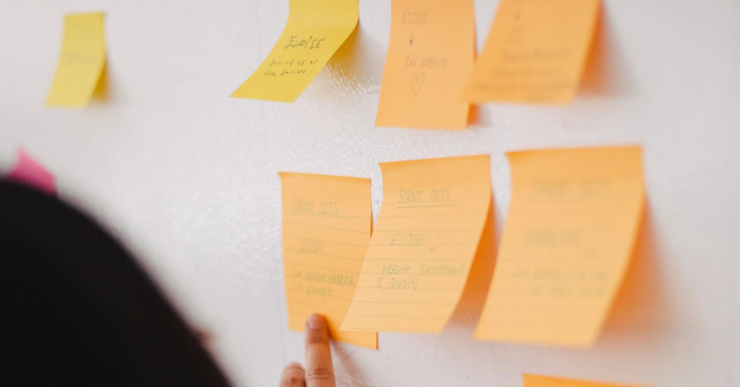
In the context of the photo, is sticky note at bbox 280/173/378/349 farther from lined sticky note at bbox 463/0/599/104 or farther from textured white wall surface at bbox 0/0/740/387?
lined sticky note at bbox 463/0/599/104

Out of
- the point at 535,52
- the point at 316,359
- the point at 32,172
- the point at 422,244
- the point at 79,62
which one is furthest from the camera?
A: the point at 32,172

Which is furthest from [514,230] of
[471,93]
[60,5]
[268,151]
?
[60,5]

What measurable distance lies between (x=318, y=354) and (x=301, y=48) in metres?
0.34

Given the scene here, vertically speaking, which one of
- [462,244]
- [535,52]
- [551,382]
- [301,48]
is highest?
[301,48]

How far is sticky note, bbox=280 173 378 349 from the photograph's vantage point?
0.62 metres

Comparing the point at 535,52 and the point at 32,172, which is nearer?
the point at 535,52

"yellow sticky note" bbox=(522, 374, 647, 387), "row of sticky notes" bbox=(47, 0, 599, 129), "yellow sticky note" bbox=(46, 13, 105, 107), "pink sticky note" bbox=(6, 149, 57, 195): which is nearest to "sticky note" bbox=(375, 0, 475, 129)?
"row of sticky notes" bbox=(47, 0, 599, 129)

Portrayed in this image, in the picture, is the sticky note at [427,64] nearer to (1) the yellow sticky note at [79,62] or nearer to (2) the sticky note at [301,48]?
(2) the sticky note at [301,48]

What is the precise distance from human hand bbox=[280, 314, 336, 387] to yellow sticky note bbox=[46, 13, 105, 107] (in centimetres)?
49

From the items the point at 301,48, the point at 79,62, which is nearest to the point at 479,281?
the point at 301,48

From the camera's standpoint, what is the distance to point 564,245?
0.45 meters

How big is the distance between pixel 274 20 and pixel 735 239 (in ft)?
1.68

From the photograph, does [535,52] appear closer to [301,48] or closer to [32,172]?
[301,48]

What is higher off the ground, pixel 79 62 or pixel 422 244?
pixel 79 62
